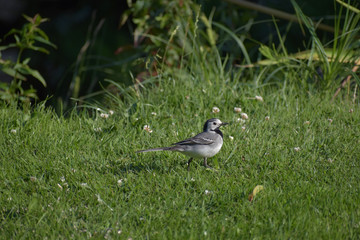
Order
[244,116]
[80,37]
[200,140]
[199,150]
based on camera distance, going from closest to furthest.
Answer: [199,150] → [200,140] → [244,116] → [80,37]

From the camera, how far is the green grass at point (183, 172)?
3.66 meters

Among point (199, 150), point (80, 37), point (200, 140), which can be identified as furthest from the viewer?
point (80, 37)

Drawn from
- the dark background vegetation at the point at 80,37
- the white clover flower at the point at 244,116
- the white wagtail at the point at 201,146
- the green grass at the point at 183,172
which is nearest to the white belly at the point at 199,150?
the white wagtail at the point at 201,146

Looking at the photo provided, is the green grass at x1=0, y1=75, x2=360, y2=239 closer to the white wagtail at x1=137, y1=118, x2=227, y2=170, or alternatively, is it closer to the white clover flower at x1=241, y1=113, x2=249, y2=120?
the white clover flower at x1=241, y1=113, x2=249, y2=120

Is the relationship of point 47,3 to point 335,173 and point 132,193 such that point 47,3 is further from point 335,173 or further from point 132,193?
point 335,173

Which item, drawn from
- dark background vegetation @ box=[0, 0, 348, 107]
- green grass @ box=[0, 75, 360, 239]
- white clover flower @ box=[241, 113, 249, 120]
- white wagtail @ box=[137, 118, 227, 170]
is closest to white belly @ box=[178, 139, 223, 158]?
white wagtail @ box=[137, 118, 227, 170]

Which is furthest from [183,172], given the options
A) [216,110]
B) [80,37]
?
[80,37]

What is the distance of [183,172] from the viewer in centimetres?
451

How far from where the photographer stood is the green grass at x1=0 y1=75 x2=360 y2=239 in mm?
3660

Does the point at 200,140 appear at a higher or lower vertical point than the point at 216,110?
higher

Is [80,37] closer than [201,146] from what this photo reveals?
No

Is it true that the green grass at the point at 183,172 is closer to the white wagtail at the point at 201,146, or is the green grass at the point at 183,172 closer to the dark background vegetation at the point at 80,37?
the white wagtail at the point at 201,146

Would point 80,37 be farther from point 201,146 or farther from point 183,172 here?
point 201,146

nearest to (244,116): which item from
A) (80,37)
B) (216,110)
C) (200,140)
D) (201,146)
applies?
(216,110)
